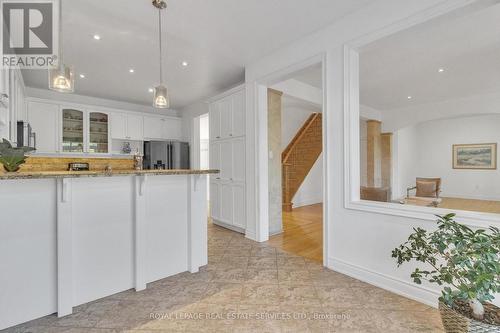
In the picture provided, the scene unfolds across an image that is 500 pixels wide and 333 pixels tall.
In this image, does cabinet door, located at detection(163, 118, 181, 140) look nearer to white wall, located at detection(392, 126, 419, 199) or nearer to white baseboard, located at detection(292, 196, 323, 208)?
white baseboard, located at detection(292, 196, 323, 208)

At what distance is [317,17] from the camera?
2520mm

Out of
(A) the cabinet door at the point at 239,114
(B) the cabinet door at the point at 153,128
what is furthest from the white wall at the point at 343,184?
(B) the cabinet door at the point at 153,128

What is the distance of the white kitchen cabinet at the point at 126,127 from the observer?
17.2ft

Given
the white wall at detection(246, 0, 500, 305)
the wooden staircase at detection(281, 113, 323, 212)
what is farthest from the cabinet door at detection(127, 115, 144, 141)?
the white wall at detection(246, 0, 500, 305)

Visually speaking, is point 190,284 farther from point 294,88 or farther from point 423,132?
point 423,132

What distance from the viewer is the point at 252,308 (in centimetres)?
192

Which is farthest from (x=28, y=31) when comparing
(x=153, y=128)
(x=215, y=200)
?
(x=215, y=200)

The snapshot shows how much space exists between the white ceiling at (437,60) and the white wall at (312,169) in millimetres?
1733

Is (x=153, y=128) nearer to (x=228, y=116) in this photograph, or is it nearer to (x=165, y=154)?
(x=165, y=154)

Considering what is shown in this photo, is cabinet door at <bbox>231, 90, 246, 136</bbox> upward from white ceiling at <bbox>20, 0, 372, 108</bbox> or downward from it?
downward

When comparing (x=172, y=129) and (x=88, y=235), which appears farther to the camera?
(x=172, y=129)

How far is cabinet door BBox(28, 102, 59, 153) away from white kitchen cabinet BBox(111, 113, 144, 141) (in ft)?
3.26

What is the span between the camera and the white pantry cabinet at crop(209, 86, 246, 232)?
3.89m

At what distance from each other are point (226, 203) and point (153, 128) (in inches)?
116
